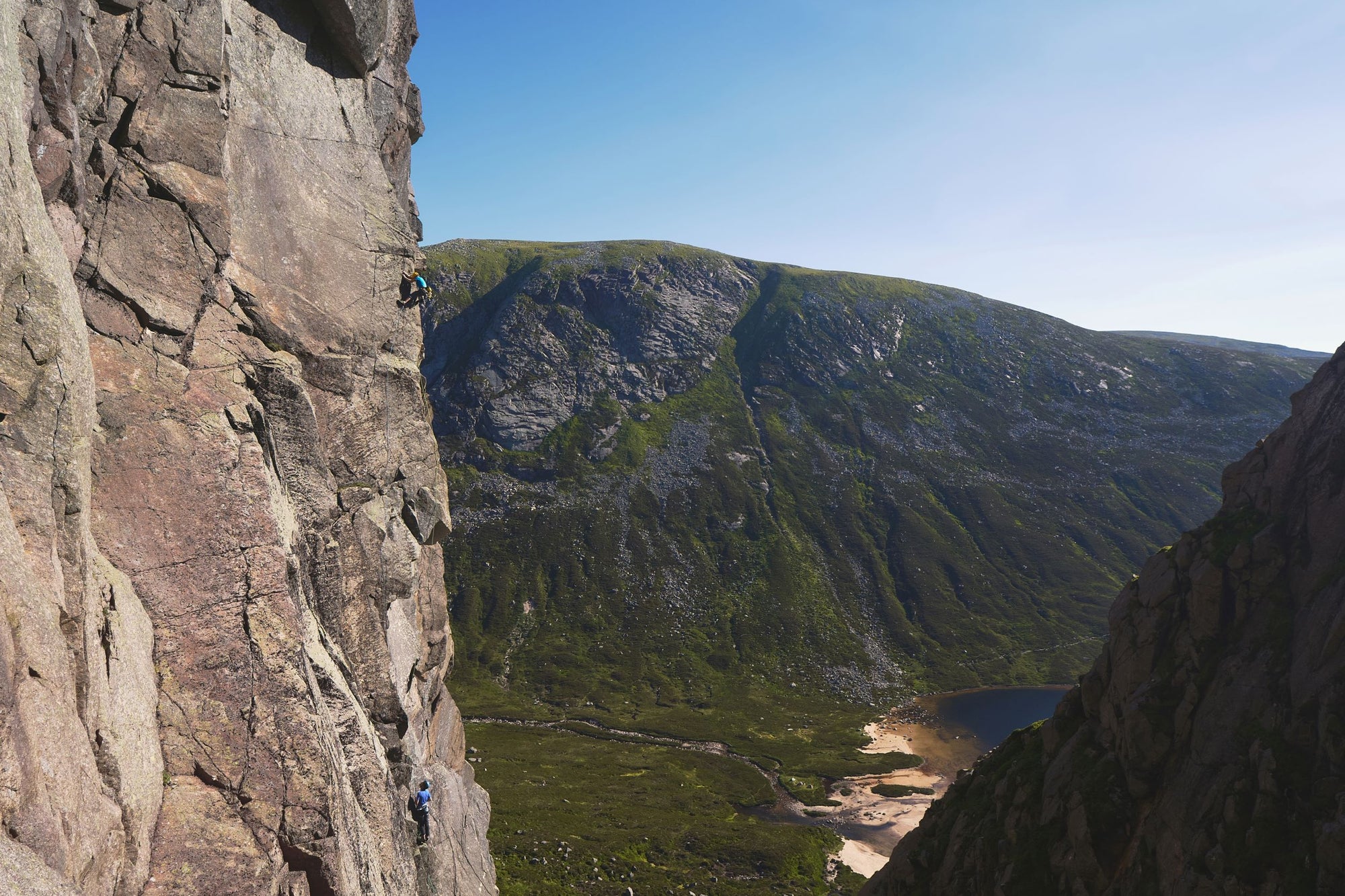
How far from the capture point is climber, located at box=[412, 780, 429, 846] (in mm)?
31672

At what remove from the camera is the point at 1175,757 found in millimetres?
27672

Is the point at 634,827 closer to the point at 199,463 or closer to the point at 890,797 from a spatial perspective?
the point at 890,797

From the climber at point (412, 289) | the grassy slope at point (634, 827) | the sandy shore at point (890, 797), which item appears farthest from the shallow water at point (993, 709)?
the climber at point (412, 289)

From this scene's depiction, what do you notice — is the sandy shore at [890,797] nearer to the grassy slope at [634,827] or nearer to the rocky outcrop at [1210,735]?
the grassy slope at [634,827]

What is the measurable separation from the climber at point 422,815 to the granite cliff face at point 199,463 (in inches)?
31.6

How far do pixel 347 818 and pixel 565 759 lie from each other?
9706cm

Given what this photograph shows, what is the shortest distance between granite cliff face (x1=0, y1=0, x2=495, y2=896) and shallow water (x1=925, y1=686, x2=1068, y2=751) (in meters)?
115

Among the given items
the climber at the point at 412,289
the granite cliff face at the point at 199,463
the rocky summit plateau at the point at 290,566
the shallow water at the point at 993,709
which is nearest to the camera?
the granite cliff face at the point at 199,463

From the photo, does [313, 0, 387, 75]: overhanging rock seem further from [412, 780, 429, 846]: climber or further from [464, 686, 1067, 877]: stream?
[464, 686, 1067, 877]: stream

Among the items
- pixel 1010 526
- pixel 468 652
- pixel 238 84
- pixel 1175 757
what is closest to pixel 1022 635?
pixel 1010 526

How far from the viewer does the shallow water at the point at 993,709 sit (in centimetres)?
12225

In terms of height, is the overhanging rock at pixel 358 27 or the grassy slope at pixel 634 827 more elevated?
the overhanging rock at pixel 358 27

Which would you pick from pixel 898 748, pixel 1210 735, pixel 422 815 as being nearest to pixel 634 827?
pixel 898 748

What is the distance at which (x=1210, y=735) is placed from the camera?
26.6 m
